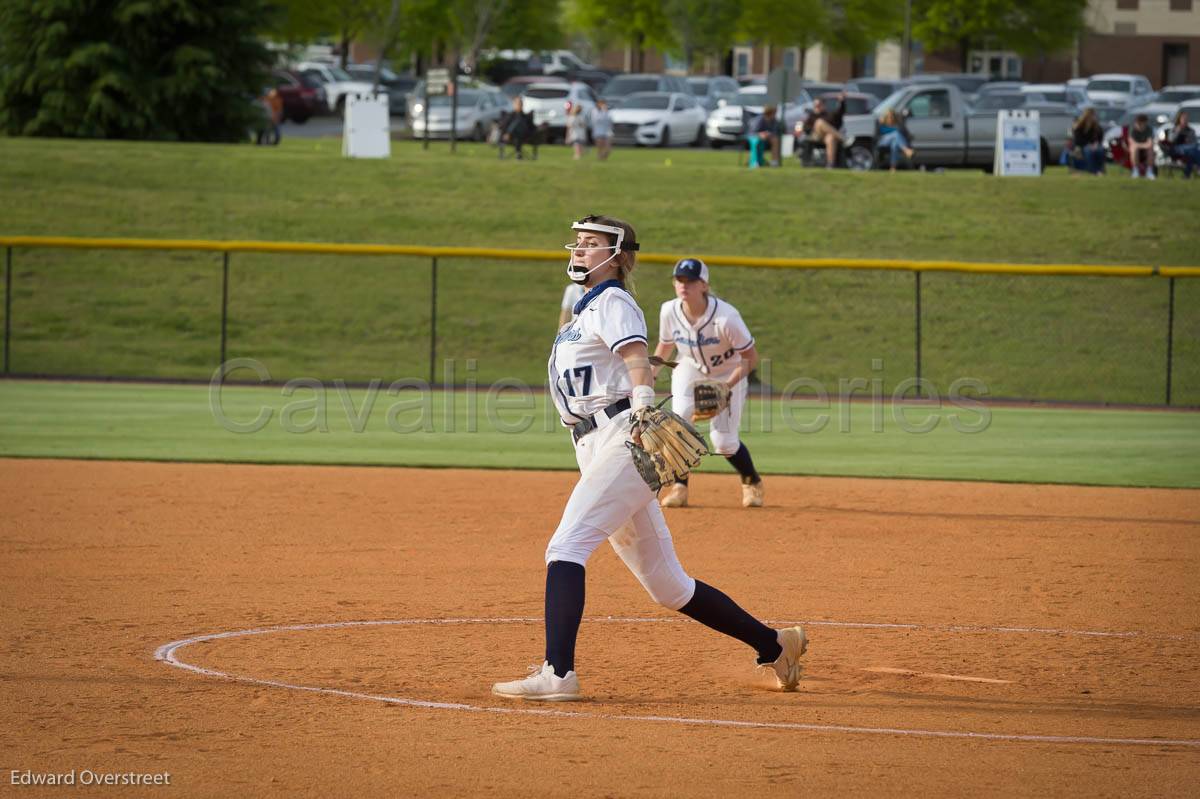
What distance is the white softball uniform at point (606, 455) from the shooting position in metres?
6.45

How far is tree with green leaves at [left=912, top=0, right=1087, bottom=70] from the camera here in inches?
2459

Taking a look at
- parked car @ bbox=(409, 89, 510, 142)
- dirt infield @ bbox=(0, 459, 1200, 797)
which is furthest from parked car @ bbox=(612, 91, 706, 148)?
dirt infield @ bbox=(0, 459, 1200, 797)

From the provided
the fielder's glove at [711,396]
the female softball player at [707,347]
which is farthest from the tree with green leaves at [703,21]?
the fielder's glove at [711,396]

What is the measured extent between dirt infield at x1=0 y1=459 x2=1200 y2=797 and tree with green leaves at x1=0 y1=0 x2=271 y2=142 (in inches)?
949

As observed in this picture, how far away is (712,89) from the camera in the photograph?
5366 cm

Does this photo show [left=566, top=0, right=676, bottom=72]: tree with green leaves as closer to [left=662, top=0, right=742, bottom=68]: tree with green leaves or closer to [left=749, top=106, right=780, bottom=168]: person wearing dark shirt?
[left=662, top=0, right=742, bottom=68]: tree with green leaves

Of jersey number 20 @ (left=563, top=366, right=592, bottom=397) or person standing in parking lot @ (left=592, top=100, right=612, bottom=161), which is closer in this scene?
jersey number 20 @ (left=563, top=366, right=592, bottom=397)

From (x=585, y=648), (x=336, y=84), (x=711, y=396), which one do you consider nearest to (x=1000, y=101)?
(x=336, y=84)

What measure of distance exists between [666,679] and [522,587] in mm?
2290

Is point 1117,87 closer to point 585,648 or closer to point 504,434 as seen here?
point 504,434

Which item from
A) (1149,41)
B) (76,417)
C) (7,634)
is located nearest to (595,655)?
(7,634)

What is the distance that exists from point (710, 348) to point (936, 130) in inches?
938

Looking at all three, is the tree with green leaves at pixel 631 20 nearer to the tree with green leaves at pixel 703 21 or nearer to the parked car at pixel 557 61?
the tree with green leaves at pixel 703 21

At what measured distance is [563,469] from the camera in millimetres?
14719
